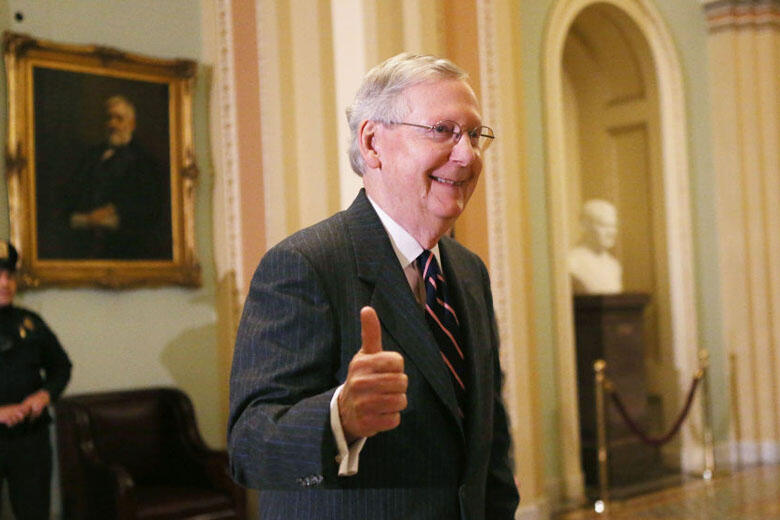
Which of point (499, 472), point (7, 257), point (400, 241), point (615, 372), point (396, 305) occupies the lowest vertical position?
point (615, 372)

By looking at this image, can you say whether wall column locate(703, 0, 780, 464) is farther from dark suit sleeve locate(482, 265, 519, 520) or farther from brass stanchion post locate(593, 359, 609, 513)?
dark suit sleeve locate(482, 265, 519, 520)

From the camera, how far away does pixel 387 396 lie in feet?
4.58

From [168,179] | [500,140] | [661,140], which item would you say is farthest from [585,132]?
[168,179]

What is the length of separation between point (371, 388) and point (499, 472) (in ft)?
2.50

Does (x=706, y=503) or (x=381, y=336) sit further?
(x=706, y=503)

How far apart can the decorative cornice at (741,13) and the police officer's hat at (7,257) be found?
23.1ft

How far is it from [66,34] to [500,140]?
3016 millimetres

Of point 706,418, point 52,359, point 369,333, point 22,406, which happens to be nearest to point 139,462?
point 52,359

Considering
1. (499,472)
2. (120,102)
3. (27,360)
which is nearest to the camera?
(499,472)

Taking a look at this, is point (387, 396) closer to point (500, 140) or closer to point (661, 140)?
point (500, 140)

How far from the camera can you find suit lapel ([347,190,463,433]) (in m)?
1.70

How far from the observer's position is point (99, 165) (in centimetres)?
599

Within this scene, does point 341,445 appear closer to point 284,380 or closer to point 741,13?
point 284,380

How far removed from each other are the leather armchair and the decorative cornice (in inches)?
253
